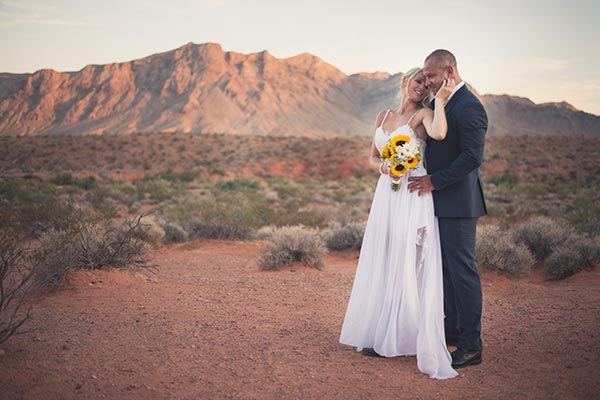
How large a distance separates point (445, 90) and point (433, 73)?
0.56 ft

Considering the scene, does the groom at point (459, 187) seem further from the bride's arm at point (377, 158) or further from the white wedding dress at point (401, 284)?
the bride's arm at point (377, 158)

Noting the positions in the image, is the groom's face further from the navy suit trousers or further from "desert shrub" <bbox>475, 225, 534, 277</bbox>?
"desert shrub" <bbox>475, 225, 534, 277</bbox>

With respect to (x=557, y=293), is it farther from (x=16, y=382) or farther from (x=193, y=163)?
(x=193, y=163)

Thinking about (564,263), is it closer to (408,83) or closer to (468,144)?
(468,144)

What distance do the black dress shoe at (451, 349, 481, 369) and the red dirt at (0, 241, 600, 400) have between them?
0.22 ft

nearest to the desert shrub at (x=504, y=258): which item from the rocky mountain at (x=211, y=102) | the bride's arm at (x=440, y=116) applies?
the bride's arm at (x=440, y=116)

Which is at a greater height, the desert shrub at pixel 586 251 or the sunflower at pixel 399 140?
the sunflower at pixel 399 140

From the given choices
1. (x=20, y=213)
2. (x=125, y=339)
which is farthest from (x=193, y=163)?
(x=125, y=339)

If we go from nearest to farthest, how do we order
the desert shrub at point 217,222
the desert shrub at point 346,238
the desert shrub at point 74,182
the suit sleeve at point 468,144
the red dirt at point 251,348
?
1. the red dirt at point 251,348
2. the suit sleeve at point 468,144
3. the desert shrub at point 346,238
4. the desert shrub at point 217,222
5. the desert shrub at point 74,182

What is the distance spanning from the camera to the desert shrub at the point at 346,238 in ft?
36.3

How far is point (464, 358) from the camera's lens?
404 centimetres

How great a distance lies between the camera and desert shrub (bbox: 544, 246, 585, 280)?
764 centimetres

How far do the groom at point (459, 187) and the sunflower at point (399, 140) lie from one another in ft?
0.73

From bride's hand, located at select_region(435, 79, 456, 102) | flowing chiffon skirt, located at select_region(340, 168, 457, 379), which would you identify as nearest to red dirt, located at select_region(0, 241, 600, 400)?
flowing chiffon skirt, located at select_region(340, 168, 457, 379)
